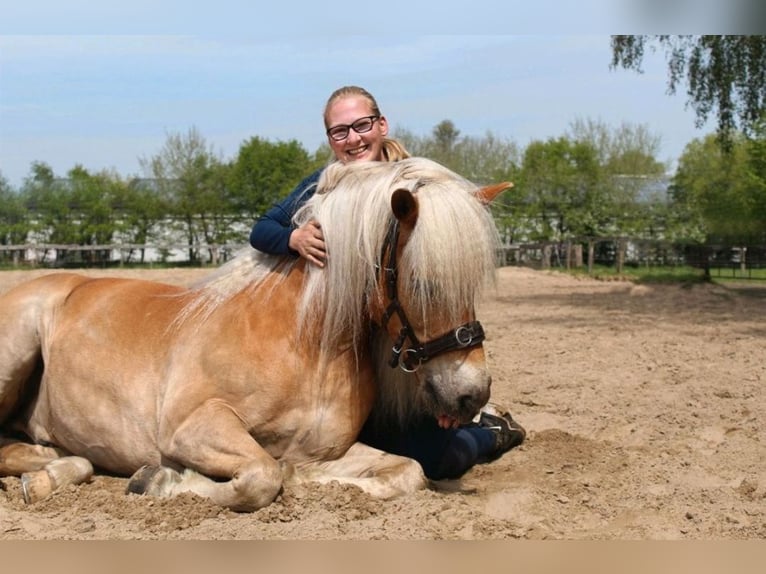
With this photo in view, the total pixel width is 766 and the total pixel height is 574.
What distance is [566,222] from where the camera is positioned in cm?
3534

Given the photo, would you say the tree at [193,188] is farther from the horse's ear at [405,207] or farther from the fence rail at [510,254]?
the horse's ear at [405,207]

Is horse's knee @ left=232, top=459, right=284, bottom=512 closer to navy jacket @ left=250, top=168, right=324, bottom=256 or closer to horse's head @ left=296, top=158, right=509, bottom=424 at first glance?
horse's head @ left=296, top=158, right=509, bottom=424

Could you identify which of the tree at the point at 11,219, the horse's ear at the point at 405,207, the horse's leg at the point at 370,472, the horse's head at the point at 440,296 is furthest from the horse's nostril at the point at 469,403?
the tree at the point at 11,219

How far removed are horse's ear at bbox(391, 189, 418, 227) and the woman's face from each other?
83cm

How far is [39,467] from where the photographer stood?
15.1 feet

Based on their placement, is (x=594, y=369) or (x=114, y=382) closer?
(x=114, y=382)

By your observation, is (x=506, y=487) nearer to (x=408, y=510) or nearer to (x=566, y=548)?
(x=408, y=510)

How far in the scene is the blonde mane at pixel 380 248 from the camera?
11.8ft

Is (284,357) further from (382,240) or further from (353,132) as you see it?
(353,132)

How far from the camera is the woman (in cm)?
432

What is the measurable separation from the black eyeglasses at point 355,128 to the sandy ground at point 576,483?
167 cm

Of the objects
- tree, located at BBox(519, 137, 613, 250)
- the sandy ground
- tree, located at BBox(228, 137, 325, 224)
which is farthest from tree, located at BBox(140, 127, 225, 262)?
the sandy ground

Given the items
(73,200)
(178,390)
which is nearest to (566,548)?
(178,390)

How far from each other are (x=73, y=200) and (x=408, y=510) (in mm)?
30875
